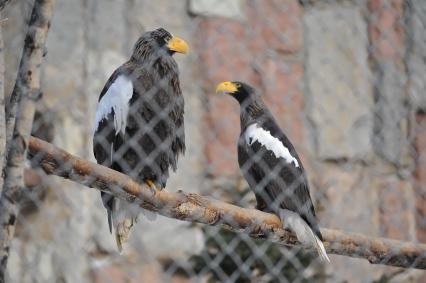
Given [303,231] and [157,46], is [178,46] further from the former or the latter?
[303,231]

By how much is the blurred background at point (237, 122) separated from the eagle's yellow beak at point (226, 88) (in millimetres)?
364

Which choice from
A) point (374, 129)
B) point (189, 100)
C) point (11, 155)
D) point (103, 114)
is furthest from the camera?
point (374, 129)

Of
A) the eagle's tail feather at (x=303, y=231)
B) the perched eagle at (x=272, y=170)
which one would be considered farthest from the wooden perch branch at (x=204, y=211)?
the perched eagle at (x=272, y=170)

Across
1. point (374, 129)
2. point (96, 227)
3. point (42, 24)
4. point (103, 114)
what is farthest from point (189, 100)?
point (42, 24)

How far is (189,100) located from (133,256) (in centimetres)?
47

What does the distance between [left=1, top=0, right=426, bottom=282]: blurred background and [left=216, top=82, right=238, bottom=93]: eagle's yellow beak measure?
1.20ft

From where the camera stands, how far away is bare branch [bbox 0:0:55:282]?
2.77ft

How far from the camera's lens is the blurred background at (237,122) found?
213cm

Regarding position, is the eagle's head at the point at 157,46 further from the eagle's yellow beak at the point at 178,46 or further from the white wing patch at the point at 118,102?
the white wing patch at the point at 118,102

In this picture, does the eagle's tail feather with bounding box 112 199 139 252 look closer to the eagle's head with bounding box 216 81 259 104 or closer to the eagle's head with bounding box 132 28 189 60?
the eagle's head with bounding box 132 28 189 60

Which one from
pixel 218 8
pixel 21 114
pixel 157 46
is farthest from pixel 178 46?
pixel 21 114

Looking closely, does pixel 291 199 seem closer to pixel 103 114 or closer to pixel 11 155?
pixel 103 114

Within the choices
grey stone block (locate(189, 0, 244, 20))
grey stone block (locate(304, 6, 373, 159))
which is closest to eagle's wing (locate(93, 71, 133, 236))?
grey stone block (locate(189, 0, 244, 20))

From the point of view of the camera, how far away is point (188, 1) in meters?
2.41
